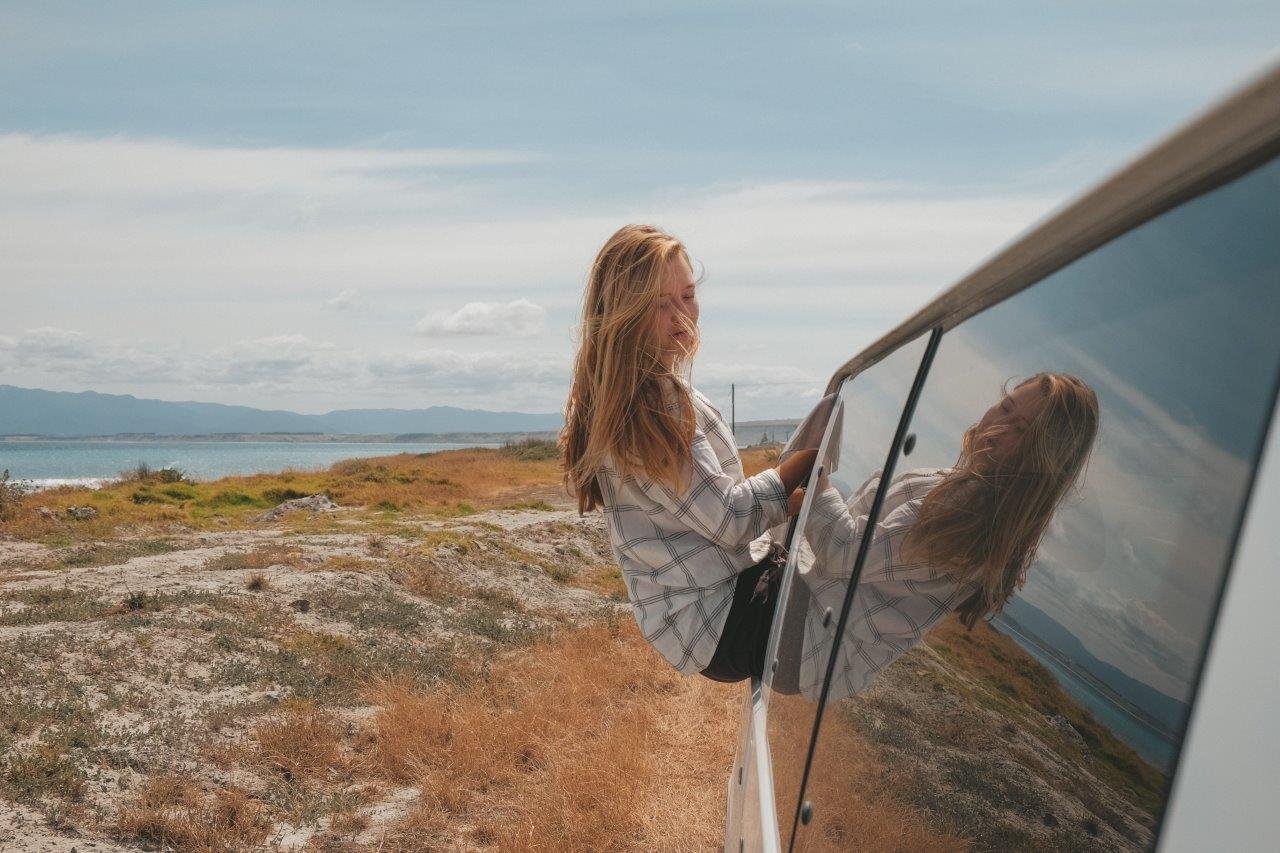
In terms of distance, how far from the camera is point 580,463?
96.8 inches

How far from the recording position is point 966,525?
1104mm

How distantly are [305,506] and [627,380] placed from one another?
1947cm

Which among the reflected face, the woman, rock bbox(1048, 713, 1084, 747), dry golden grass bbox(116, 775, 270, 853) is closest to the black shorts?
the woman

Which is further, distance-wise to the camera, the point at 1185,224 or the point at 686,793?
the point at 686,793

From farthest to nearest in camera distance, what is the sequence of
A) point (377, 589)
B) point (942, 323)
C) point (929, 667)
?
point (377, 589)
point (942, 323)
point (929, 667)

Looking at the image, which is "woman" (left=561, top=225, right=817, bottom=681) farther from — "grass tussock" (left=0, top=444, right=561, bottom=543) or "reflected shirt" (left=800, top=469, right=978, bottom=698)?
"grass tussock" (left=0, top=444, right=561, bottom=543)

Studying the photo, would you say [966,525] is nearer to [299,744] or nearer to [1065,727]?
[1065,727]

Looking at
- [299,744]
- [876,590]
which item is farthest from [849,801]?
[299,744]

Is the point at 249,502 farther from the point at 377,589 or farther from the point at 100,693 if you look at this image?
the point at 100,693

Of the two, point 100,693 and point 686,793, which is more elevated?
point 686,793

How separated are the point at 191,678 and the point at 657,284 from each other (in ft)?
19.4

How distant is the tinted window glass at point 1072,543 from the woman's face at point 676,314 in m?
1.09

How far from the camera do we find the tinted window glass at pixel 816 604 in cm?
171

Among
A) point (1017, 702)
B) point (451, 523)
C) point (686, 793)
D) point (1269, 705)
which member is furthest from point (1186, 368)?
point (451, 523)
